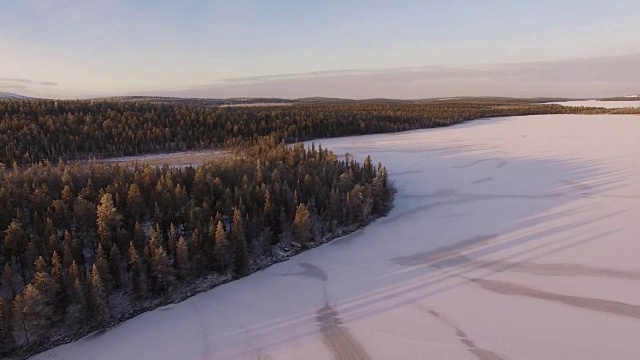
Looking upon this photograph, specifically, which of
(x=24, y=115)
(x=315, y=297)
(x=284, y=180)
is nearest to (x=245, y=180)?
(x=284, y=180)

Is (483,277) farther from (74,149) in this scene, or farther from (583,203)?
(74,149)

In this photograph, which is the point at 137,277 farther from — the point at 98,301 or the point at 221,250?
the point at 221,250

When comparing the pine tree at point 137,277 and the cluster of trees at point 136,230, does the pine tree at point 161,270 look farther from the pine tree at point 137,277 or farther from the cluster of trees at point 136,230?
the pine tree at point 137,277

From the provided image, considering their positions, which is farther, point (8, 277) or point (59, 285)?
point (8, 277)

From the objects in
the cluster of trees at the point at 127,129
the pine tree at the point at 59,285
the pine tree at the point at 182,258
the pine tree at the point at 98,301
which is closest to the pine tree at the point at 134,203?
the pine tree at the point at 182,258

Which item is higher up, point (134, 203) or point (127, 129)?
point (127, 129)

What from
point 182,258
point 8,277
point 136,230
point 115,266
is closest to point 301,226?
point 182,258
